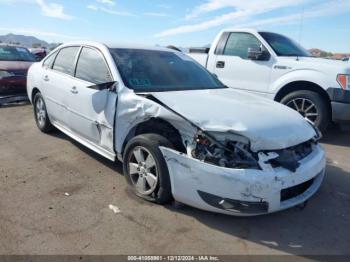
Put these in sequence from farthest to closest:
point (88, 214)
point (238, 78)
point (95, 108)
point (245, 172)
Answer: point (238, 78) < point (95, 108) < point (88, 214) < point (245, 172)

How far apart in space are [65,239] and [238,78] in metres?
4.87

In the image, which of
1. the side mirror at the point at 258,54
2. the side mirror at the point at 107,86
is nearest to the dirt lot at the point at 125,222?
the side mirror at the point at 107,86

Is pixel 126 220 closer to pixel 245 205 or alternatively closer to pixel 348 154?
pixel 245 205

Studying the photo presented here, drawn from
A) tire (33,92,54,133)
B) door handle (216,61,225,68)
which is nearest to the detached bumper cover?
door handle (216,61,225,68)

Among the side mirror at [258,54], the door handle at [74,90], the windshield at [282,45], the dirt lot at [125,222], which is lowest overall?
the dirt lot at [125,222]

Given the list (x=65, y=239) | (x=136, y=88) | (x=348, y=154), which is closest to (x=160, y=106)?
(x=136, y=88)

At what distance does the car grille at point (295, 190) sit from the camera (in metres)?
3.13

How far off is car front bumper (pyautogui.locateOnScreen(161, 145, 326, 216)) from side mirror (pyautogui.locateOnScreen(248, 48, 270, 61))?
140 inches

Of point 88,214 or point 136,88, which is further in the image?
point 136,88

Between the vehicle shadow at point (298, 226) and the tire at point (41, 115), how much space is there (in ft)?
10.7

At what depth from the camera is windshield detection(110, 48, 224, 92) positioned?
13.3 ft

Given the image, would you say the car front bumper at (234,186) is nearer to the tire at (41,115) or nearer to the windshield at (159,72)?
the windshield at (159,72)

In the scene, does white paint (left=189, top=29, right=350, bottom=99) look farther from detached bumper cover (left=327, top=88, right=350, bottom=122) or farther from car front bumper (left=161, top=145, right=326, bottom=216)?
car front bumper (left=161, top=145, right=326, bottom=216)

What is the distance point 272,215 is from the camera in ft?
11.4
